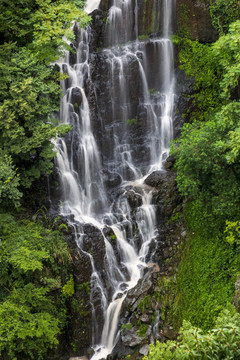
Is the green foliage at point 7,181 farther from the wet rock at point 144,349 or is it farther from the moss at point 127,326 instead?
the wet rock at point 144,349

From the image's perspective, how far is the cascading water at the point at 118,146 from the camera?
1320 centimetres

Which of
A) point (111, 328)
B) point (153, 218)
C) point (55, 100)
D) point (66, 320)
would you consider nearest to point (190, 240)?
point (153, 218)

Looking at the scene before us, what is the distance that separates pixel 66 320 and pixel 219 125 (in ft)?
24.9

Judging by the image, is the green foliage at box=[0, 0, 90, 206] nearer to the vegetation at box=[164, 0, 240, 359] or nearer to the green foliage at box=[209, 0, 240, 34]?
the vegetation at box=[164, 0, 240, 359]

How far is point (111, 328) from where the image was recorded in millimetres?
12086

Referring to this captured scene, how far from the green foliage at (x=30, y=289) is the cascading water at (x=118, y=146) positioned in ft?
4.10

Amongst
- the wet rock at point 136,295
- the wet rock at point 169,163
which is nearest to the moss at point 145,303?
the wet rock at point 136,295

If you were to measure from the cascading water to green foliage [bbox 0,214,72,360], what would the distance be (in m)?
1.25

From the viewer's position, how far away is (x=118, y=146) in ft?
54.2

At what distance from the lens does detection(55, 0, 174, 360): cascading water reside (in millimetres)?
13195

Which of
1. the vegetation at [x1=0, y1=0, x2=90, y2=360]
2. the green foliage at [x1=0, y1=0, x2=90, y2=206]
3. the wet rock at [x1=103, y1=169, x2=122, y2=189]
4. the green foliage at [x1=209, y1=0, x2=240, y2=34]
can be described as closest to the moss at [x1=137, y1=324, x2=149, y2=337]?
the vegetation at [x1=0, y1=0, x2=90, y2=360]

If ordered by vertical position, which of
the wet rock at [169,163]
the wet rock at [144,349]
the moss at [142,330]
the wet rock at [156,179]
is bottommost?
the wet rock at [144,349]

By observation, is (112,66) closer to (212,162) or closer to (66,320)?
(212,162)

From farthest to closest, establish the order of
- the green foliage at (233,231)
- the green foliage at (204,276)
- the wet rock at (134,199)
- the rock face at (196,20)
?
the rock face at (196,20) < the wet rock at (134,199) < the green foliage at (233,231) < the green foliage at (204,276)
